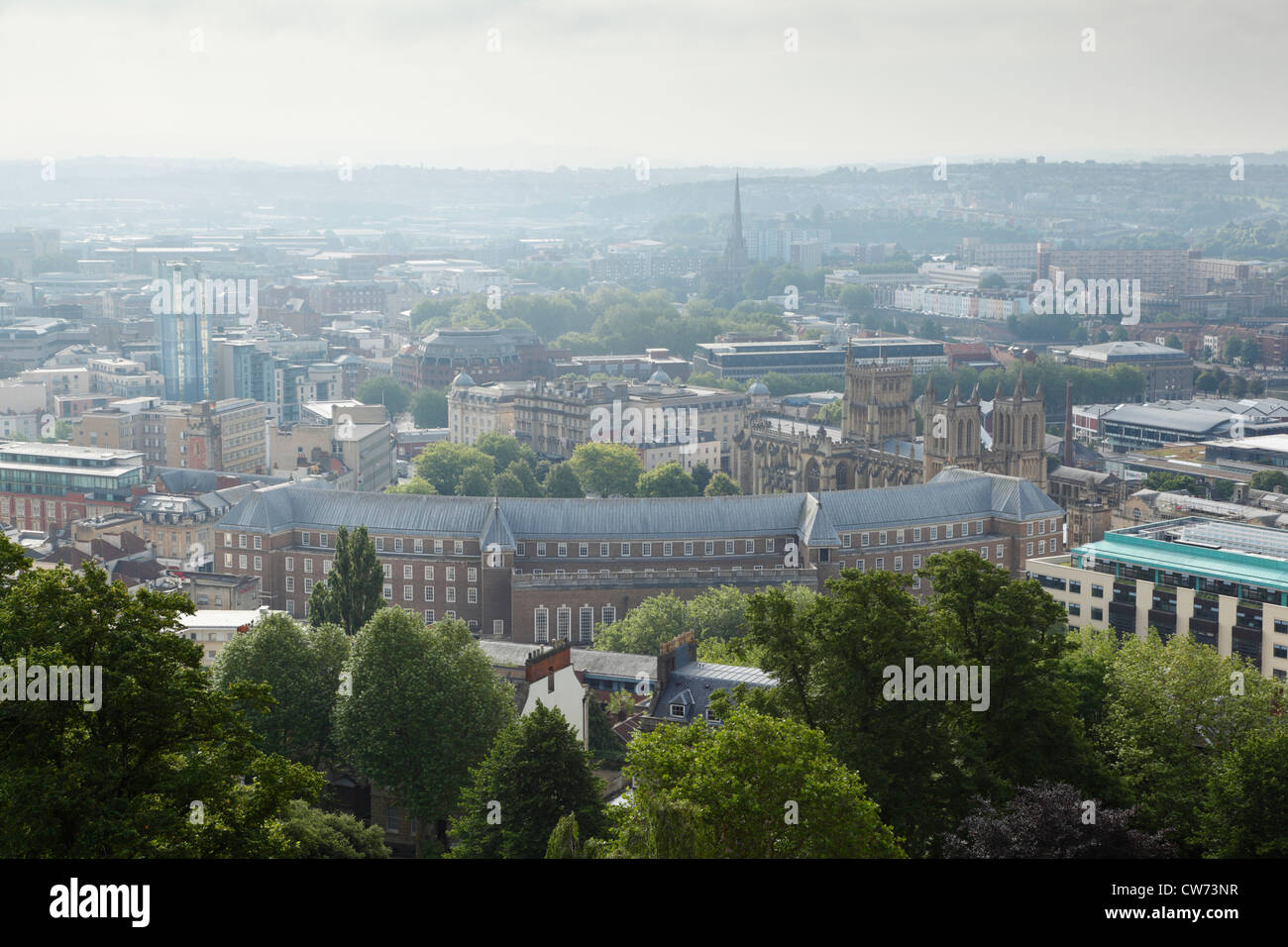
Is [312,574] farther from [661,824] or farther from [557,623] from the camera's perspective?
[661,824]

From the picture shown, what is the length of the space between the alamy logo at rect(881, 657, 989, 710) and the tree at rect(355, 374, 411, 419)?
5831 inches

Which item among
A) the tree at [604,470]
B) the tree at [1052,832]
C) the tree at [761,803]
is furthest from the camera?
the tree at [604,470]

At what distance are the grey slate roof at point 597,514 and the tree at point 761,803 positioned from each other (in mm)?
54685

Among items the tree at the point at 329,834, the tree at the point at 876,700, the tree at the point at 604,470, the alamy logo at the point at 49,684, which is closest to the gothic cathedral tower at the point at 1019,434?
the tree at the point at 604,470

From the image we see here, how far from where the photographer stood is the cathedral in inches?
4400

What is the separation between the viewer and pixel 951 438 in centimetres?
11069

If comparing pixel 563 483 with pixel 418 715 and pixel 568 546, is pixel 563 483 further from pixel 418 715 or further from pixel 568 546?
pixel 418 715

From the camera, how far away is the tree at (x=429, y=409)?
18012cm

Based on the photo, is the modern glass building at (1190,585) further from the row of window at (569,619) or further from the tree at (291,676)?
the tree at (291,676)

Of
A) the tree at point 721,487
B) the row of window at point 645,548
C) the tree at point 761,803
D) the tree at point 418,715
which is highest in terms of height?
the tree at point 761,803

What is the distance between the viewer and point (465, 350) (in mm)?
193250
